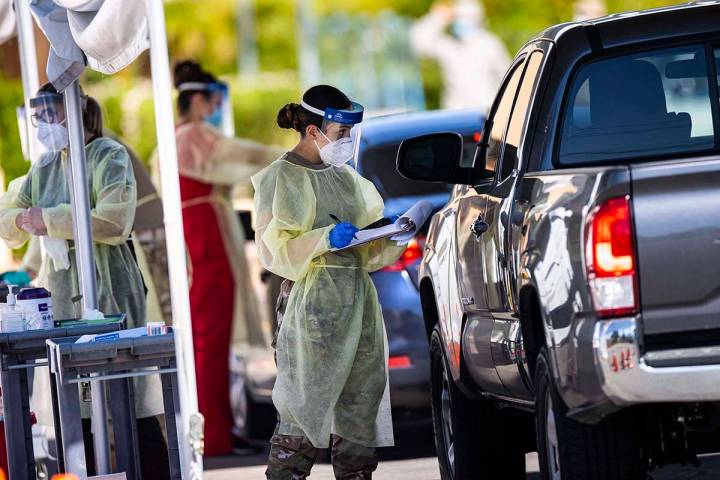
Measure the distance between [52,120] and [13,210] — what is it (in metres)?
0.66

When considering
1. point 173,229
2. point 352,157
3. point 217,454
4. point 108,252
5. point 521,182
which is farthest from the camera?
point 217,454

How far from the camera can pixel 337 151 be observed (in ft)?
25.5

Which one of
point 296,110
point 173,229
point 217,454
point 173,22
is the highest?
point 173,22

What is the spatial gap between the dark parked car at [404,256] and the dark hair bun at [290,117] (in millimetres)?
1698

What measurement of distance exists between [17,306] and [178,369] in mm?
1468

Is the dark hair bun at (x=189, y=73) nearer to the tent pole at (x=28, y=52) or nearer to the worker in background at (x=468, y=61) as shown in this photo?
the tent pole at (x=28, y=52)

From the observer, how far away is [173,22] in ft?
147

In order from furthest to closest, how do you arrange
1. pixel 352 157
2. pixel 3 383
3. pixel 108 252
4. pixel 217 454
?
pixel 217 454 < pixel 108 252 < pixel 352 157 < pixel 3 383

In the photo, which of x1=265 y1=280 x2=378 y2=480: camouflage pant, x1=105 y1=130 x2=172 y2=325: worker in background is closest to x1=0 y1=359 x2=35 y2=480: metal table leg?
x1=265 y1=280 x2=378 y2=480: camouflage pant

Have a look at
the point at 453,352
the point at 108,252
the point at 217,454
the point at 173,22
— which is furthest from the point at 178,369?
the point at 173,22

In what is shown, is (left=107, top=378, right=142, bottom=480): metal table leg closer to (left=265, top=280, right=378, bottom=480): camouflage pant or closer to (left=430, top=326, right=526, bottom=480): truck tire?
(left=265, top=280, right=378, bottom=480): camouflage pant

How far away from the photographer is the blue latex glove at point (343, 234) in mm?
7490

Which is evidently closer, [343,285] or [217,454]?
[343,285]

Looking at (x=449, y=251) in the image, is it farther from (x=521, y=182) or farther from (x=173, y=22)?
(x=173, y=22)
